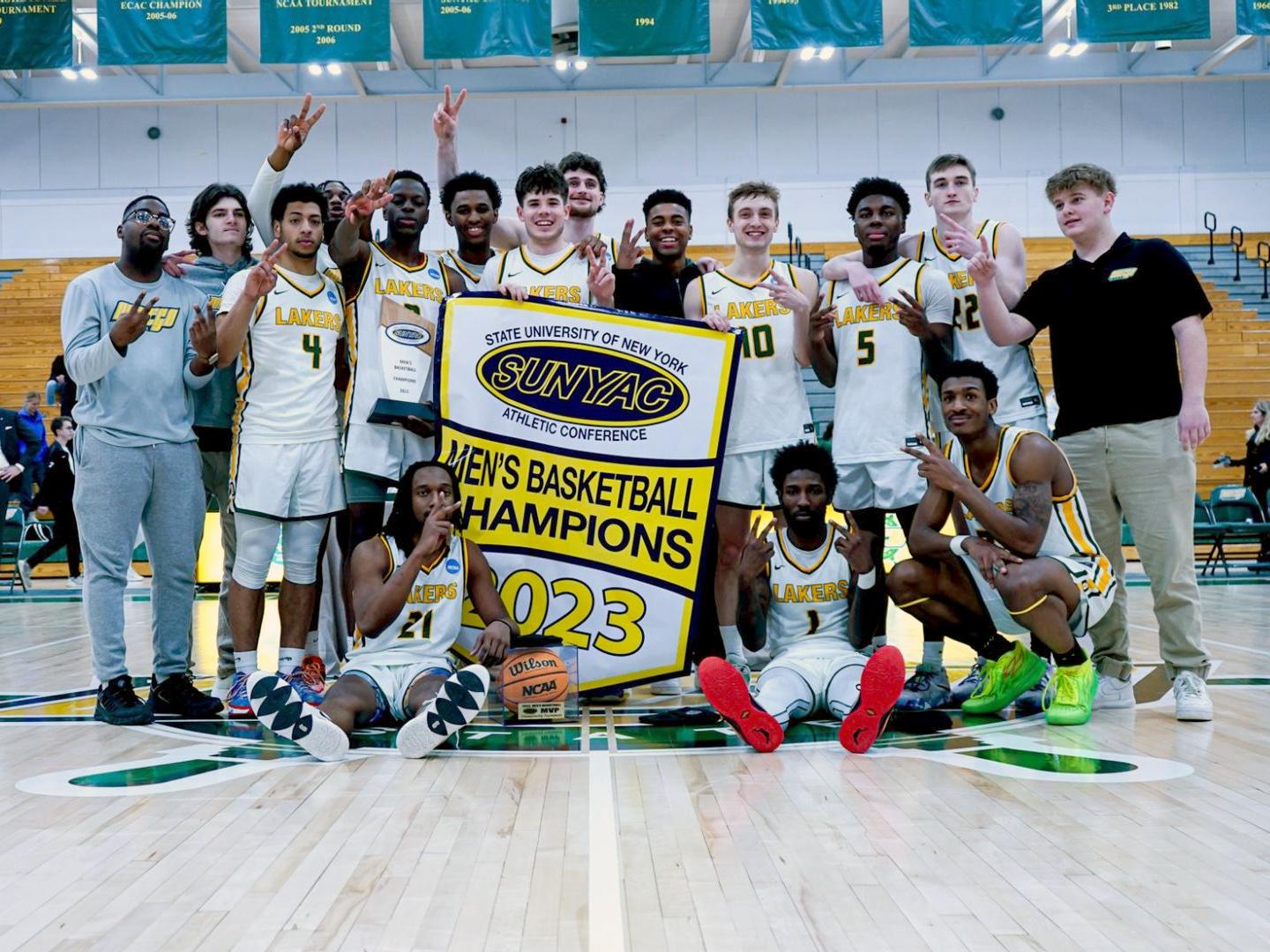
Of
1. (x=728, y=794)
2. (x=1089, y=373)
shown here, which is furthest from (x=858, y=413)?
(x=728, y=794)

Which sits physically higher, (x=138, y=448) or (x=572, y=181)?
(x=572, y=181)

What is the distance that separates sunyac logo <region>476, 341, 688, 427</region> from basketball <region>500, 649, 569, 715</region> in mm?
1074

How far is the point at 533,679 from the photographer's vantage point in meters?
4.57

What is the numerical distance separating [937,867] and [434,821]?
127cm

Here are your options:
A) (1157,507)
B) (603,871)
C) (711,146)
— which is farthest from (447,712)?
(711,146)

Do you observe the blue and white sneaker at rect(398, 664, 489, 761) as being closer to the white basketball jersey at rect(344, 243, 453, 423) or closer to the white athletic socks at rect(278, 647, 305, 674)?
the white athletic socks at rect(278, 647, 305, 674)

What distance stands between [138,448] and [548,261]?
1.92 metres

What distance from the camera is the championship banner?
5.02 metres

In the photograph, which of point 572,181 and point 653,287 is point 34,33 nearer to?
point 572,181

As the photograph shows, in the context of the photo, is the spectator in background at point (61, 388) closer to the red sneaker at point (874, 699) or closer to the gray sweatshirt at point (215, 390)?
the gray sweatshirt at point (215, 390)

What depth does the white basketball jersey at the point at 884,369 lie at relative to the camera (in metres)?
5.16

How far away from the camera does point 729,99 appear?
22656 millimetres

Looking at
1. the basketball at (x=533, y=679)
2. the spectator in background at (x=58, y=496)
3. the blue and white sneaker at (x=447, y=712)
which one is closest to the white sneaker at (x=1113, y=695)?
the basketball at (x=533, y=679)

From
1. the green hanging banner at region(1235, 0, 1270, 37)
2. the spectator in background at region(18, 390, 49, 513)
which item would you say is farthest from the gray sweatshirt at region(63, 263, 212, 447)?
the green hanging banner at region(1235, 0, 1270, 37)
